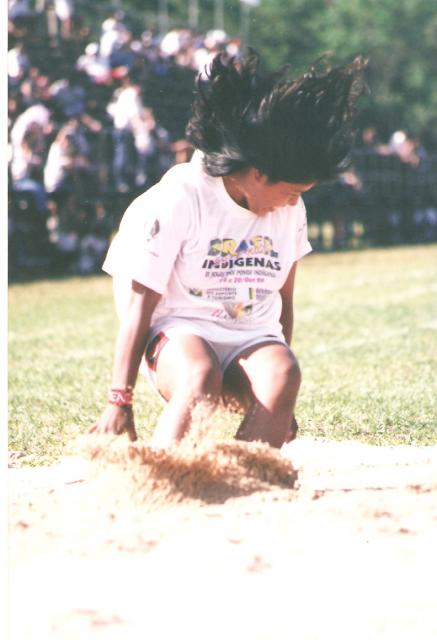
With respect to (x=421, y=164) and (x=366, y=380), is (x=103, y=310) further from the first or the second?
(x=421, y=164)

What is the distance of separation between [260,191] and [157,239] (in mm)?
421

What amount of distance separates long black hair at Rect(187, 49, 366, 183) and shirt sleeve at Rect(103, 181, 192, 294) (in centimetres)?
20

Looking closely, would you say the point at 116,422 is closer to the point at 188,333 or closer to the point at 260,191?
the point at 188,333

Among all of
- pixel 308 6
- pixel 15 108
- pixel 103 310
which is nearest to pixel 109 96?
pixel 15 108

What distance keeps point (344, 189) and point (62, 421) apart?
14549 millimetres

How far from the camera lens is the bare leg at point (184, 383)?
3918mm

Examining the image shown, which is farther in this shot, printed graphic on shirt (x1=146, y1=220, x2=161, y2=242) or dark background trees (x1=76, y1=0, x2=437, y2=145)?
dark background trees (x1=76, y1=0, x2=437, y2=145)

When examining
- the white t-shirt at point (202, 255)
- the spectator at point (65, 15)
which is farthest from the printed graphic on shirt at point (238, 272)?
the spectator at point (65, 15)

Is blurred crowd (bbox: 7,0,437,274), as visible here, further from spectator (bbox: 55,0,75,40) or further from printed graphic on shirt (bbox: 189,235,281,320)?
printed graphic on shirt (bbox: 189,235,281,320)

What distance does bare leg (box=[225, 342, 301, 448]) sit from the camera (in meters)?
4.06

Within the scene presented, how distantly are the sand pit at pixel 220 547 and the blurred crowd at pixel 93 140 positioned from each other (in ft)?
30.5

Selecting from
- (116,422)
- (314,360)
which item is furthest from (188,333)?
(314,360)

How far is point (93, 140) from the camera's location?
14695 millimetres

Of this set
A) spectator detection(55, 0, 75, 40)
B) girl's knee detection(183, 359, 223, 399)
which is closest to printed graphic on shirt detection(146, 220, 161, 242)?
girl's knee detection(183, 359, 223, 399)
